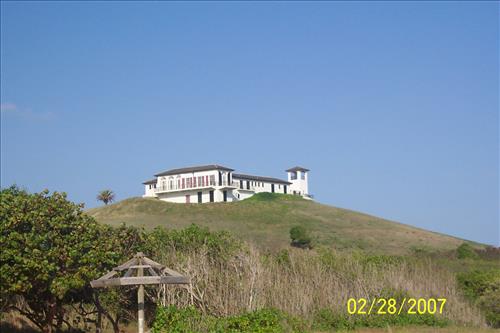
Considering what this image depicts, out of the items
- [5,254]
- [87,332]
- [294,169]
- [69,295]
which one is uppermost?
[294,169]

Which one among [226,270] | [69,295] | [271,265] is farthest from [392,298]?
[69,295]

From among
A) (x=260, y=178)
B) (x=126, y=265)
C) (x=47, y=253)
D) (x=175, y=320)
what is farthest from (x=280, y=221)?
(x=126, y=265)

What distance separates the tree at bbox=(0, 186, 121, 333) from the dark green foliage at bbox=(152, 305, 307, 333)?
80.0 inches

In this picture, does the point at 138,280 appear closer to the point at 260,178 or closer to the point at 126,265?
the point at 126,265

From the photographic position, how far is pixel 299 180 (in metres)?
88.9

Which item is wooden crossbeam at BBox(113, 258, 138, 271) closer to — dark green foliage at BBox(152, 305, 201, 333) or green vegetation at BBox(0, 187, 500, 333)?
green vegetation at BBox(0, 187, 500, 333)

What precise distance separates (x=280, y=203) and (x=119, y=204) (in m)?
17.8

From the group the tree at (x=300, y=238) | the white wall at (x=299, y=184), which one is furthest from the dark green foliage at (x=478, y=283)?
the white wall at (x=299, y=184)

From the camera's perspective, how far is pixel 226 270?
18797 millimetres

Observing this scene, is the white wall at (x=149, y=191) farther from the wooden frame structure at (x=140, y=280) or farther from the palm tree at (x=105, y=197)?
the wooden frame structure at (x=140, y=280)

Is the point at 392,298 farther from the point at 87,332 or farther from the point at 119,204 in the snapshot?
the point at 119,204

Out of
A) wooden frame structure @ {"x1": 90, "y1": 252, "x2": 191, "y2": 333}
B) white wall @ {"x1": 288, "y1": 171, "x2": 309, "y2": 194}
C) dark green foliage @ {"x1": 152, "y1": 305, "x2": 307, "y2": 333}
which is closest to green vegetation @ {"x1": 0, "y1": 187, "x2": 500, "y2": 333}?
dark green foliage @ {"x1": 152, "y1": 305, "x2": 307, "y2": 333}

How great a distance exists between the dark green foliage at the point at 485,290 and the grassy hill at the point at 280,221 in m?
24.4
